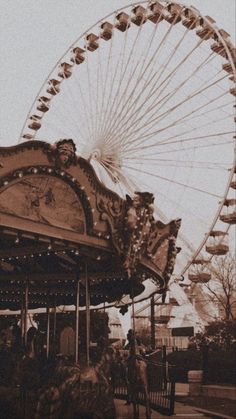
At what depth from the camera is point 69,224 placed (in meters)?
7.23

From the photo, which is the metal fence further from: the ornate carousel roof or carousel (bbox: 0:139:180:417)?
the ornate carousel roof

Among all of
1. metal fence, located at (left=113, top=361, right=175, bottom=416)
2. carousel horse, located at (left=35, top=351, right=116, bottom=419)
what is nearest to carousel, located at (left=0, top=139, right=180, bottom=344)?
carousel horse, located at (left=35, top=351, right=116, bottom=419)

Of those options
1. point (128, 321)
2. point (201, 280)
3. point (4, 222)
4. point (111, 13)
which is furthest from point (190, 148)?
point (128, 321)

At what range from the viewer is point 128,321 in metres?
29.5

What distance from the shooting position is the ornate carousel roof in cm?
653

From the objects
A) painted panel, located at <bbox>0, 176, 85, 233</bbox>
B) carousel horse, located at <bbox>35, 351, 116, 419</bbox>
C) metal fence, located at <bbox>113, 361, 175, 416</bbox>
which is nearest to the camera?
painted panel, located at <bbox>0, 176, 85, 233</bbox>

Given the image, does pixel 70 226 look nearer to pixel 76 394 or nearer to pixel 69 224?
pixel 69 224

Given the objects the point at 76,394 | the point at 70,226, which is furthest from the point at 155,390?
the point at 70,226

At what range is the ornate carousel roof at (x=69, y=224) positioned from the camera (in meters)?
6.53

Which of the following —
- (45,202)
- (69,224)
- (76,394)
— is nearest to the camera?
(45,202)

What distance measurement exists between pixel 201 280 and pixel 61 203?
36.6 ft

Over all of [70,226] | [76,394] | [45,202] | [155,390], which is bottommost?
[155,390]

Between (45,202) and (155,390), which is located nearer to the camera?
(45,202)

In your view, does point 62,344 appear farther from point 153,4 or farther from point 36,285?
point 153,4
